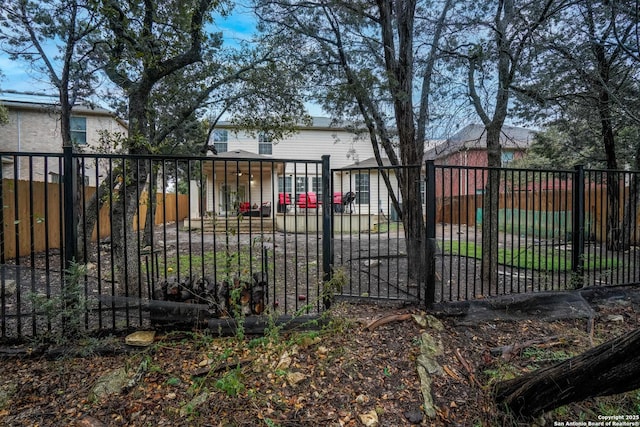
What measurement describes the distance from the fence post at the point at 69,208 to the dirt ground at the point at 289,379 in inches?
33.3

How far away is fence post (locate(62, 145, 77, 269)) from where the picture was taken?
2.70 m

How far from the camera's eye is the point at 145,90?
375 centimetres

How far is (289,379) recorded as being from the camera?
2439 mm

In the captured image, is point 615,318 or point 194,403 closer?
point 194,403

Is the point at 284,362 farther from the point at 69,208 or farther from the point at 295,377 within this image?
the point at 69,208

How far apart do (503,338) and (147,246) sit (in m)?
7.29

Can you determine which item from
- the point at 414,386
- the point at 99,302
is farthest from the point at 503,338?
the point at 99,302

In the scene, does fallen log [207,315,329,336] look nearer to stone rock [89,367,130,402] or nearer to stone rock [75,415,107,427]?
stone rock [89,367,130,402]

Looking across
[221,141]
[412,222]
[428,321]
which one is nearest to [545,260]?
[412,222]

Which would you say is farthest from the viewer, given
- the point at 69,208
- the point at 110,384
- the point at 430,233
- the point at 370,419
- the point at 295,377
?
the point at 430,233

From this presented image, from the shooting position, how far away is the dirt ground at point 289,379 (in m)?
2.15

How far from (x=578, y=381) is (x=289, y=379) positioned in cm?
199

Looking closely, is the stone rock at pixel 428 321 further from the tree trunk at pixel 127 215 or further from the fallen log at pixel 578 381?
the tree trunk at pixel 127 215

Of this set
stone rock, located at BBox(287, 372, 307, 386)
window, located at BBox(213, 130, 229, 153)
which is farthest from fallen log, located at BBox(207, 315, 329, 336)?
window, located at BBox(213, 130, 229, 153)
